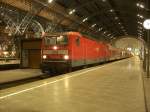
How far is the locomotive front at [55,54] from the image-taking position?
61.4 feet

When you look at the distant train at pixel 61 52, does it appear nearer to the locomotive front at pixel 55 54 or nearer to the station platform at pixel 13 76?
the locomotive front at pixel 55 54

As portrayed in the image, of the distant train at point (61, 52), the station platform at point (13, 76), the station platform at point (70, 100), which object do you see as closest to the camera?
the station platform at point (70, 100)

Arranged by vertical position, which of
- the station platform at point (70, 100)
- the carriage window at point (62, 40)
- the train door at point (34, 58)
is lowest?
the station platform at point (70, 100)

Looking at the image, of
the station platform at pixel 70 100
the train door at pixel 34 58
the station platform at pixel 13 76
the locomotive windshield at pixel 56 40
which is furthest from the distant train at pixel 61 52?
the station platform at pixel 70 100

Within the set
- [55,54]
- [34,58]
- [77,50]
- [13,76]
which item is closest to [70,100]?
[13,76]

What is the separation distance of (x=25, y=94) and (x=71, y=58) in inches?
375

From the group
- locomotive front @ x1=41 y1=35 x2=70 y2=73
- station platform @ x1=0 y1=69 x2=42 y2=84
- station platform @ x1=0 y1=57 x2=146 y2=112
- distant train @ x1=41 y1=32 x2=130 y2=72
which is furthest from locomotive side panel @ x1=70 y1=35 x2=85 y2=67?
station platform @ x1=0 y1=57 x2=146 y2=112

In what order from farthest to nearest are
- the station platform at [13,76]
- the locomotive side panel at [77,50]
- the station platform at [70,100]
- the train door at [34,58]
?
the train door at [34,58] → the locomotive side panel at [77,50] → the station platform at [13,76] → the station platform at [70,100]

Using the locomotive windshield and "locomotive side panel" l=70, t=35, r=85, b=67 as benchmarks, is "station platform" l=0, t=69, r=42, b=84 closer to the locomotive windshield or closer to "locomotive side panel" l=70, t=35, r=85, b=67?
the locomotive windshield

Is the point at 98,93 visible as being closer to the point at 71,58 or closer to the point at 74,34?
the point at 71,58

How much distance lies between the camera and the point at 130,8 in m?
44.4

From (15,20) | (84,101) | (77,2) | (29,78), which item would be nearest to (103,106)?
(84,101)

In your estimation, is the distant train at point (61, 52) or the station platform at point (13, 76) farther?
the distant train at point (61, 52)

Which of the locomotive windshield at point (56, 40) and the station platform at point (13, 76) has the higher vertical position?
the locomotive windshield at point (56, 40)
